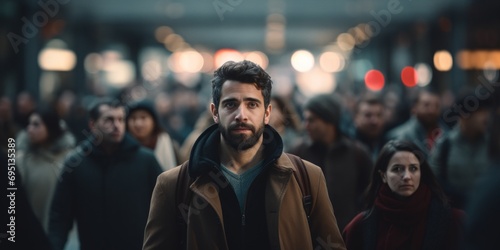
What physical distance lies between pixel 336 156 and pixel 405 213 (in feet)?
8.48

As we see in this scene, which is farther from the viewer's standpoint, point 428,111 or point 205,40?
point 205,40

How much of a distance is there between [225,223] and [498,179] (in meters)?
1.84

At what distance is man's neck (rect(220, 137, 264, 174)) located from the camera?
4594 millimetres

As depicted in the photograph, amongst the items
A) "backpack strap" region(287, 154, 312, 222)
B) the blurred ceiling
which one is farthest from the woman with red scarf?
the blurred ceiling

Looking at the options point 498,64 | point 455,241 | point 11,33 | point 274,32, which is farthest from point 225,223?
point 274,32

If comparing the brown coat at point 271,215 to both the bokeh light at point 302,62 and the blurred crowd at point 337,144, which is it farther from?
the bokeh light at point 302,62

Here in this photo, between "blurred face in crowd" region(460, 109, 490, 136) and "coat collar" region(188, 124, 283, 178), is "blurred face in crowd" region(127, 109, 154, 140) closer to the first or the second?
"blurred face in crowd" region(460, 109, 490, 136)

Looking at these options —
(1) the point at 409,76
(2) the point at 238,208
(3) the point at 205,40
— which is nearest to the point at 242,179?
(2) the point at 238,208

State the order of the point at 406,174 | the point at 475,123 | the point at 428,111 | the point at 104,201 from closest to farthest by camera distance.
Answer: the point at 406,174
the point at 104,201
the point at 475,123
the point at 428,111

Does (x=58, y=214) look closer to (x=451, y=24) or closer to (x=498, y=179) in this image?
(x=498, y=179)

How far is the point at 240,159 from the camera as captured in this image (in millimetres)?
4602

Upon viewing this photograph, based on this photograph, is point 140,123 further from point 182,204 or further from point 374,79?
point 374,79

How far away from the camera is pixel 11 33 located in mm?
23328

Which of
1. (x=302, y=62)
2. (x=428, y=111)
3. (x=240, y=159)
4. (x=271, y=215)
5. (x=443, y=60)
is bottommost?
(x=271, y=215)
